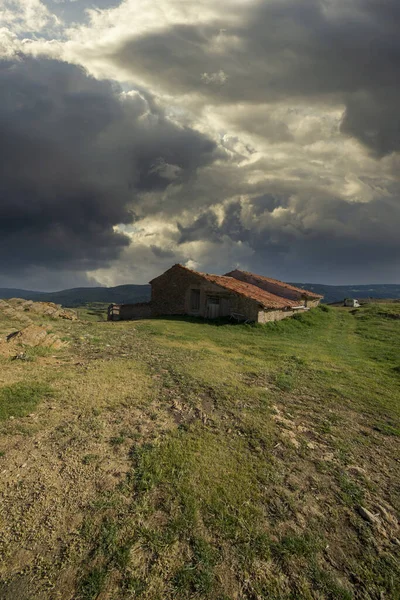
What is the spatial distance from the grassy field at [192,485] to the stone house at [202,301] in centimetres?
1496

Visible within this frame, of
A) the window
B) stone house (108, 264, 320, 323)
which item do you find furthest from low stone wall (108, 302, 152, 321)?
the window

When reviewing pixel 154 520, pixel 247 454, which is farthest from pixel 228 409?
pixel 154 520

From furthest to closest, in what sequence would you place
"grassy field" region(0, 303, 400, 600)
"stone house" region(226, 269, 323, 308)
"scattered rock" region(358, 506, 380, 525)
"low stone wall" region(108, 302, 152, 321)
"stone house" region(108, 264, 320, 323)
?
1. "stone house" region(226, 269, 323, 308)
2. "low stone wall" region(108, 302, 152, 321)
3. "stone house" region(108, 264, 320, 323)
4. "scattered rock" region(358, 506, 380, 525)
5. "grassy field" region(0, 303, 400, 600)

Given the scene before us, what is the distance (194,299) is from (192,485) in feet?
84.1

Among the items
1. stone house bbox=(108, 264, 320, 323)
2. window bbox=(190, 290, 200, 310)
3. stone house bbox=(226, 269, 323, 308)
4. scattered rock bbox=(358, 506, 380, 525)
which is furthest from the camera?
stone house bbox=(226, 269, 323, 308)

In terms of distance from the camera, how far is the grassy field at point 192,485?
418 centimetres

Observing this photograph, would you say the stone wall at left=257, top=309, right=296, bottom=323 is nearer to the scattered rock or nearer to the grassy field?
the grassy field

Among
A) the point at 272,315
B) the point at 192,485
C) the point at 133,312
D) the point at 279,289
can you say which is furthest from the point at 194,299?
the point at 192,485

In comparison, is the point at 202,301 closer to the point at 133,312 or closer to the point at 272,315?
the point at 272,315

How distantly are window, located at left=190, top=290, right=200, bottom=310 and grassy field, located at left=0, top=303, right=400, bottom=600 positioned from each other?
744 inches

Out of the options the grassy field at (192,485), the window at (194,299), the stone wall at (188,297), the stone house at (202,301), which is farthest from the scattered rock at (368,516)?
the window at (194,299)

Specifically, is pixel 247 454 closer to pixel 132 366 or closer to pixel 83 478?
pixel 83 478

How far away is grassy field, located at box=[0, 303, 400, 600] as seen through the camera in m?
4.18

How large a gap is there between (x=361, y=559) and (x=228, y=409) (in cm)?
476
